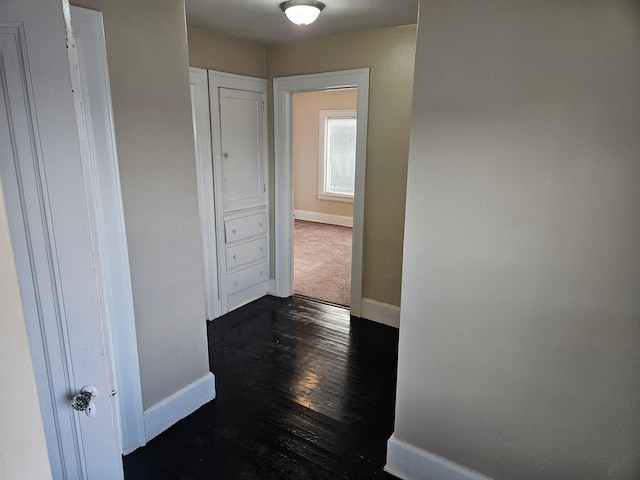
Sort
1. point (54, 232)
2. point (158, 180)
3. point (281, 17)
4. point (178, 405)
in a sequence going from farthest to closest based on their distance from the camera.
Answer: point (281, 17)
point (178, 405)
point (158, 180)
point (54, 232)

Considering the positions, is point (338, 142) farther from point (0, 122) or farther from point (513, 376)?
point (0, 122)

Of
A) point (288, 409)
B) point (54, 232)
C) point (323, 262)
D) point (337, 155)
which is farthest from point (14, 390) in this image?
point (337, 155)

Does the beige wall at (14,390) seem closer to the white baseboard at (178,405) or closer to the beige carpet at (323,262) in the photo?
the white baseboard at (178,405)

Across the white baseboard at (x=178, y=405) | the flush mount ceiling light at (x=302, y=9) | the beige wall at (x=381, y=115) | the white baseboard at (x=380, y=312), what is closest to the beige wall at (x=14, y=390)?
the white baseboard at (x=178, y=405)

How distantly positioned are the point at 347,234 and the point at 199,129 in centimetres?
379

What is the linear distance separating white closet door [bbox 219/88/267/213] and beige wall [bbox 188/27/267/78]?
0.61 ft

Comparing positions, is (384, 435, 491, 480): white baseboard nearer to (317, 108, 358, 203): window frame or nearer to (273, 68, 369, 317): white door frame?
(273, 68, 369, 317): white door frame

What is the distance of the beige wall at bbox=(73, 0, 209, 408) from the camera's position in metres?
1.89

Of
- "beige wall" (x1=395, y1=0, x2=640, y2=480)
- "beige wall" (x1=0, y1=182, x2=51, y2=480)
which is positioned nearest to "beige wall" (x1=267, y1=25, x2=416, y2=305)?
"beige wall" (x1=395, y1=0, x2=640, y2=480)

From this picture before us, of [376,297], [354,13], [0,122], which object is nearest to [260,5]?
[354,13]

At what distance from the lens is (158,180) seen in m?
2.07

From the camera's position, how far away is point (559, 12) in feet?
4.42

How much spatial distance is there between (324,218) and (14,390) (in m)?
6.82

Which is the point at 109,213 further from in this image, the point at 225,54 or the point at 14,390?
the point at 225,54
